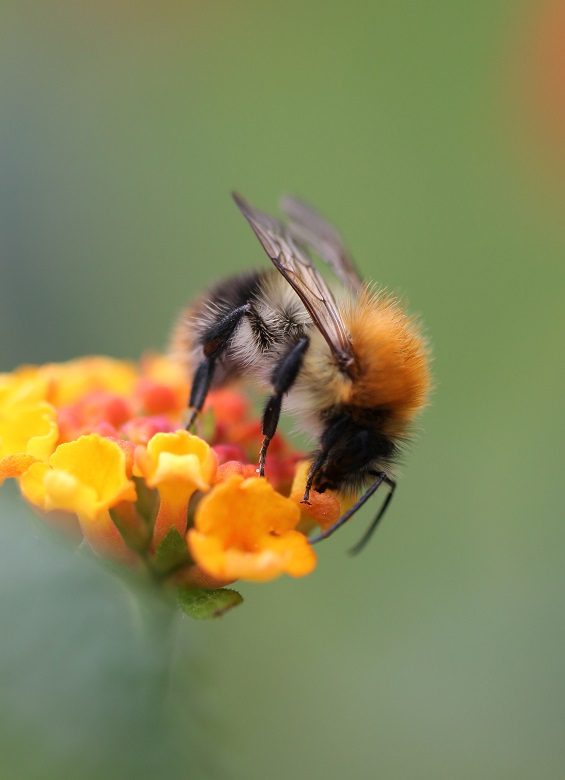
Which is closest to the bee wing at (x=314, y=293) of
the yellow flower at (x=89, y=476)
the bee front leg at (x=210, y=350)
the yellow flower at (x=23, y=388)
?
the bee front leg at (x=210, y=350)

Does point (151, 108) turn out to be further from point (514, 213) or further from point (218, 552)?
point (218, 552)

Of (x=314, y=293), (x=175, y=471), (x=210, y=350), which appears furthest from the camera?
(x=210, y=350)

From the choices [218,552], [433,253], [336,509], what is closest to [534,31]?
[433,253]

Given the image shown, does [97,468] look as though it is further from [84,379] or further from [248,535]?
[84,379]

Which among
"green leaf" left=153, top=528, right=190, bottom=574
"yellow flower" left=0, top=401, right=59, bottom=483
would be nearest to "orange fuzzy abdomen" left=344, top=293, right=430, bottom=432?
"green leaf" left=153, top=528, right=190, bottom=574

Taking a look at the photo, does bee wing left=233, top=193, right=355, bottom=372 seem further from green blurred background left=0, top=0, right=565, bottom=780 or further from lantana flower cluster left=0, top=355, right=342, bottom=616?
green blurred background left=0, top=0, right=565, bottom=780

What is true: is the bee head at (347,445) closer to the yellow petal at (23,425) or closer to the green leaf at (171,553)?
the green leaf at (171,553)

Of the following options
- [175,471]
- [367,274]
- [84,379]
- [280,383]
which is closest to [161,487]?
[175,471]
